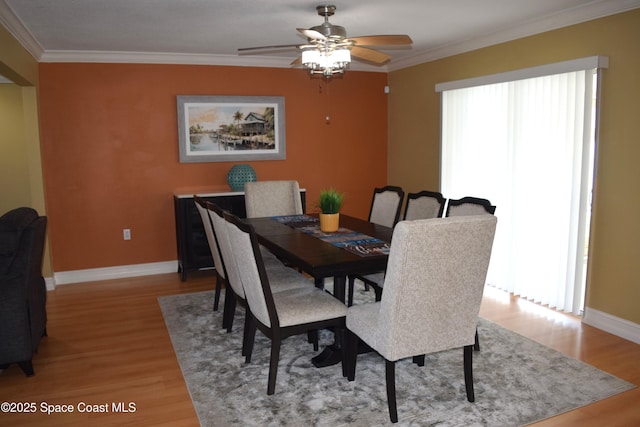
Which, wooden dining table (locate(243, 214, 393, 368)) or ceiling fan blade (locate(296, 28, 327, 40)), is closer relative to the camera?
wooden dining table (locate(243, 214, 393, 368))

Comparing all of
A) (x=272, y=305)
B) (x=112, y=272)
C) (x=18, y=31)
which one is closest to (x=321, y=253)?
(x=272, y=305)

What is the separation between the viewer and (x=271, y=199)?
4805 millimetres

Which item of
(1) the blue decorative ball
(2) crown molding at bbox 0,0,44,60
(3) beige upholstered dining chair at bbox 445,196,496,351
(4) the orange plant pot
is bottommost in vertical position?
(4) the orange plant pot

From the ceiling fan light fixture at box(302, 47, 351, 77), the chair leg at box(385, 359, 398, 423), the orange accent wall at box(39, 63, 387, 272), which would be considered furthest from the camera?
the orange accent wall at box(39, 63, 387, 272)

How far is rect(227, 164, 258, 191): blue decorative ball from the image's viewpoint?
5.41 metres

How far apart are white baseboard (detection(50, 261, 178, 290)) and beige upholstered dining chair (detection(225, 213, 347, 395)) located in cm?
277

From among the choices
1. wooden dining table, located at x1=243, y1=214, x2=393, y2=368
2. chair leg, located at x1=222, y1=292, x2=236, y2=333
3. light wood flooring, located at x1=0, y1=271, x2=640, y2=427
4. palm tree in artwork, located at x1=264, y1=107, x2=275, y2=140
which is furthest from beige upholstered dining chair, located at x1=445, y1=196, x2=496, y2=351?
palm tree in artwork, located at x1=264, y1=107, x2=275, y2=140

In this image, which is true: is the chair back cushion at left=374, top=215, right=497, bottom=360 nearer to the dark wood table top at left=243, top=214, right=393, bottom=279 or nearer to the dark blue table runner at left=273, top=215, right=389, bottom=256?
the dark wood table top at left=243, top=214, right=393, bottom=279

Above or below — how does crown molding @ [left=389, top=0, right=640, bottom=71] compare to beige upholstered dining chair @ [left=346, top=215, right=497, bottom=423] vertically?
above

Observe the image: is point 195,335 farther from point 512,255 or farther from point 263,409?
point 512,255

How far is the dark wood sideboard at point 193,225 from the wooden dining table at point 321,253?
1198 millimetres

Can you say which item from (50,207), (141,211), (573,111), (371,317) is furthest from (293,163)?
(371,317)

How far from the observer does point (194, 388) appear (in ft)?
9.67

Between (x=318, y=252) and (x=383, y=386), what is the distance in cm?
85
